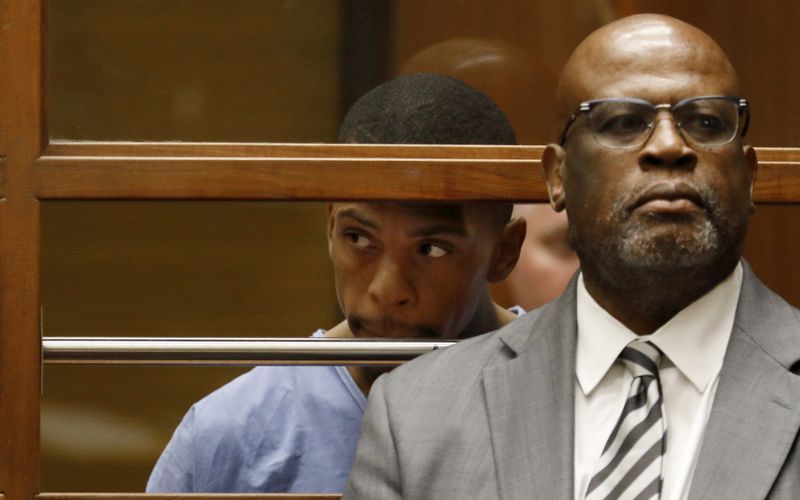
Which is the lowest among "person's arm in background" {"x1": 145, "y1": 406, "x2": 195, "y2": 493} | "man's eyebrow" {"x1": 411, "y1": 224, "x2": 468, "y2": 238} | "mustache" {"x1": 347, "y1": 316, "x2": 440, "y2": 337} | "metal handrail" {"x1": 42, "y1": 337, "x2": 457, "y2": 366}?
"person's arm in background" {"x1": 145, "y1": 406, "x2": 195, "y2": 493}

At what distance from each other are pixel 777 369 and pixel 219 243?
3.38ft

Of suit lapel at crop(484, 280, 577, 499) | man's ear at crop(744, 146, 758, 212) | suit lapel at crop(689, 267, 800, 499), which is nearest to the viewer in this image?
suit lapel at crop(689, 267, 800, 499)

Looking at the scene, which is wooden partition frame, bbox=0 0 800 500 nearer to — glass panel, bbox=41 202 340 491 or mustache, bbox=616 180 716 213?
glass panel, bbox=41 202 340 491

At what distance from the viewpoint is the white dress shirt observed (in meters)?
2.32

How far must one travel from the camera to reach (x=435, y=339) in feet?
8.97

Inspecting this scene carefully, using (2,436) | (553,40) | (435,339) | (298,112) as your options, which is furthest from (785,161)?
(2,436)

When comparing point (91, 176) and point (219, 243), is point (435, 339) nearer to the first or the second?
point (219, 243)

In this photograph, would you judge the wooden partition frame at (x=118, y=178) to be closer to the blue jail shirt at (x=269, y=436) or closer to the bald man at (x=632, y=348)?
the blue jail shirt at (x=269, y=436)

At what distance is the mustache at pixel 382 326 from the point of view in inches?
108

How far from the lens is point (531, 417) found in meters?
2.38

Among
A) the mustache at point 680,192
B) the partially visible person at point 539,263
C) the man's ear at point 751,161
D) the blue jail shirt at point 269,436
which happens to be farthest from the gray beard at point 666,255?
the blue jail shirt at point 269,436

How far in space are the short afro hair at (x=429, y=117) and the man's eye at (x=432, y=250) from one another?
0.20m

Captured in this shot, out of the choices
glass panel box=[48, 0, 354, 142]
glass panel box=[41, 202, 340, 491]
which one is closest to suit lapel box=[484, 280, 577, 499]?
glass panel box=[41, 202, 340, 491]

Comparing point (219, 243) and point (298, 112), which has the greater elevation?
point (298, 112)
